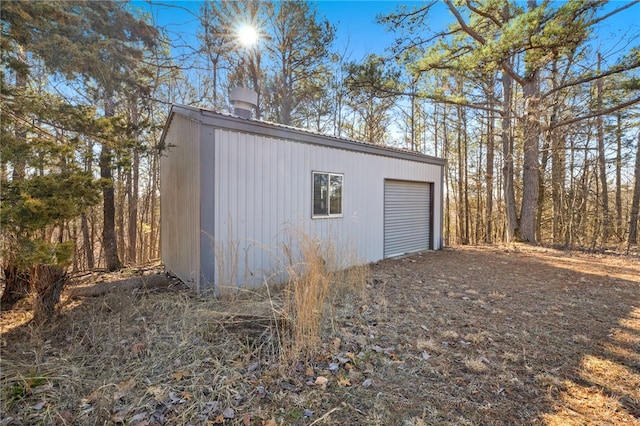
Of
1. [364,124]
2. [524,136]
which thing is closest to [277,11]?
[364,124]

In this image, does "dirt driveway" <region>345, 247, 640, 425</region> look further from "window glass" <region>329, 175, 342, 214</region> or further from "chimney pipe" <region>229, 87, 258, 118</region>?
"chimney pipe" <region>229, 87, 258, 118</region>

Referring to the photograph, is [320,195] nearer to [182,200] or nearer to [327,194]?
[327,194]

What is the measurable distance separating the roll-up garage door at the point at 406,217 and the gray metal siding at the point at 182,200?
14.7ft

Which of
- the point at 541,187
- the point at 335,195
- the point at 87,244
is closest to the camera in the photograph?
the point at 335,195

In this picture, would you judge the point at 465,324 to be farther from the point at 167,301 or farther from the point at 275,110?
the point at 275,110

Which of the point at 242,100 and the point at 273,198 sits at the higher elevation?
the point at 242,100

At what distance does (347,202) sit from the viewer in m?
6.31

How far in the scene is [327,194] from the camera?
5.92 metres

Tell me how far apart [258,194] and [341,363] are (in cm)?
300

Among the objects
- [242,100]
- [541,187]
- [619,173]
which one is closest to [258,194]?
[242,100]

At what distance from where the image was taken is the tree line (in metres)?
3.37

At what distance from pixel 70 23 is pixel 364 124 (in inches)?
436

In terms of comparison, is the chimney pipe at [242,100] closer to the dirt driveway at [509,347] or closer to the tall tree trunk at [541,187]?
the dirt driveway at [509,347]

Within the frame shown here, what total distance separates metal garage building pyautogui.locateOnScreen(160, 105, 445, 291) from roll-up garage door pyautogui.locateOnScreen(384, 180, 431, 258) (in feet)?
0.15
